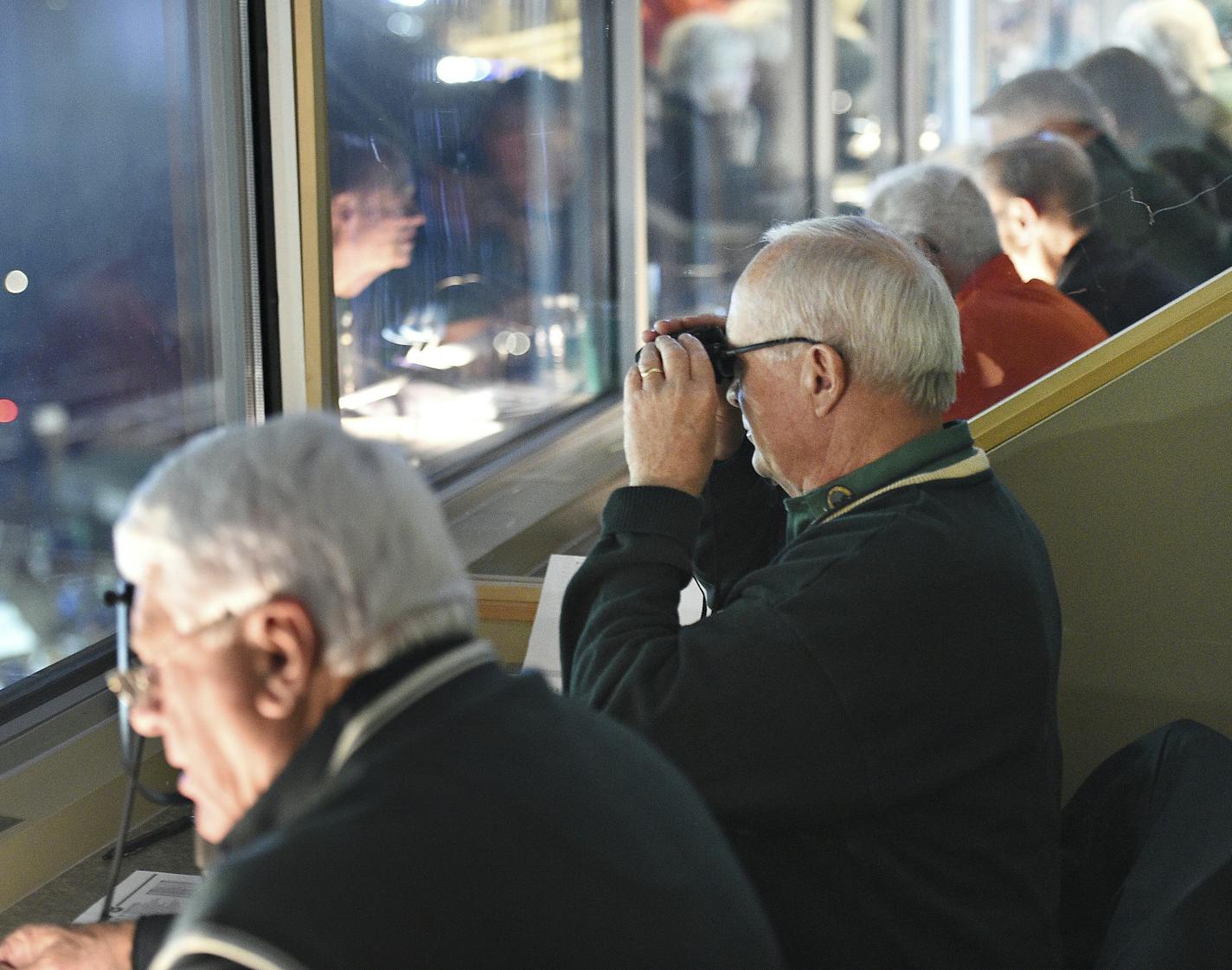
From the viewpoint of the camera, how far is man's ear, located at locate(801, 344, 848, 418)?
1.41m

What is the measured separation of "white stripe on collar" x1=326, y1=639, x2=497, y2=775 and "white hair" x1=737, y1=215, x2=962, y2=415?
748mm

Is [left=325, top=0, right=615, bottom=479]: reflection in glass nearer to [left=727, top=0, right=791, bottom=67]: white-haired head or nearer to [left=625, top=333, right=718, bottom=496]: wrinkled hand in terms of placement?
[left=727, top=0, right=791, bottom=67]: white-haired head

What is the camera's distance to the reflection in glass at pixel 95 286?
1.73 m

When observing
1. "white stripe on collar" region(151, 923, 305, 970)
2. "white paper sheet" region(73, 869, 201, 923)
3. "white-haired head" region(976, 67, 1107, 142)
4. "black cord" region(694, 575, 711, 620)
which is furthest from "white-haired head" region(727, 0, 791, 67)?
"white stripe on collar" region(151, 923, 305, 970)

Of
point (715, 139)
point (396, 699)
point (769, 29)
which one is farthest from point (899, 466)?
point (769, 29)

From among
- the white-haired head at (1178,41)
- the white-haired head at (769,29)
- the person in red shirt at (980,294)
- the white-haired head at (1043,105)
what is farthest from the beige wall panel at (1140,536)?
the white-haired head at (769,29)

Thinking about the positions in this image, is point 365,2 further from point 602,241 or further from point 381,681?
point 381,681

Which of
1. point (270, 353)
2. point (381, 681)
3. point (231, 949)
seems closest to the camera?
point (231, 949)

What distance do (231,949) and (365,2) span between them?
1.94m

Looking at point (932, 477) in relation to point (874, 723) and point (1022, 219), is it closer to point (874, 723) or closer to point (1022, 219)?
point (874, 723)

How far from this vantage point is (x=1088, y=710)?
1819 mm

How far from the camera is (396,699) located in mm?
760

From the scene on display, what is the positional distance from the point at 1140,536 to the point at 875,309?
62 centimetres

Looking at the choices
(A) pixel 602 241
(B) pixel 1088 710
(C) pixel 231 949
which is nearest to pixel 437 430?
(A) pixel 602 241
